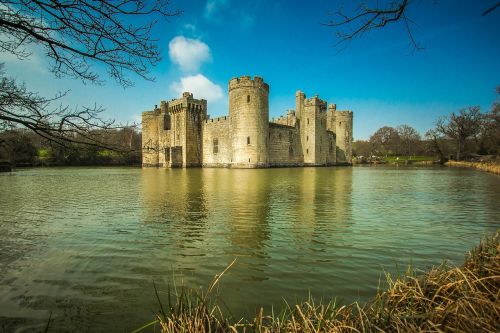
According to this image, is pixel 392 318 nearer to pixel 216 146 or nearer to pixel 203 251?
pixel 203 251

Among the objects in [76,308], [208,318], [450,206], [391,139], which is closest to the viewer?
[208,318]

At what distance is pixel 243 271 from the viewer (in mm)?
3873

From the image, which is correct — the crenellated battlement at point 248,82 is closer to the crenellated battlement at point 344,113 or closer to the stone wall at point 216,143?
the stone wall at point 216,143

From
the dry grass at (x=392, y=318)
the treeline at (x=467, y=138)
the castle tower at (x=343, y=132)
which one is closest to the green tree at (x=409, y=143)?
the treeline at (x=467, y=138)

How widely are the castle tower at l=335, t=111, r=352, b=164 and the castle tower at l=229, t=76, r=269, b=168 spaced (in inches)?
836

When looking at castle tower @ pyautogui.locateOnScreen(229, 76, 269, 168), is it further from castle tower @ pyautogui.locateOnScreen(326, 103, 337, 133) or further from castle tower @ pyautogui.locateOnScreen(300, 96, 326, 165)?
castle tower @ pyautogui.locateOnScreen(326, 103, 337, 133)

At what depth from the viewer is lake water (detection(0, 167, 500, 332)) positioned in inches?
121

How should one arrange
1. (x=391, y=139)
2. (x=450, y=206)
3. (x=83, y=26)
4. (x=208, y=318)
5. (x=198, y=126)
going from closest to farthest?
(x=208, y=318), (x=83, y=26), (x=450, y=206), (x=198, y=126), (x=391, y=139)

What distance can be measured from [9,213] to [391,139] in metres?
90.4

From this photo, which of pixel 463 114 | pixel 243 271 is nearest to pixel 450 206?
pixel 243 271

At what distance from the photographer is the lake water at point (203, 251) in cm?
308

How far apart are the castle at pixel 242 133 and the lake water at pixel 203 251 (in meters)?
24.1

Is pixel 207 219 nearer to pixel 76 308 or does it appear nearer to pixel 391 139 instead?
pixel 76 308

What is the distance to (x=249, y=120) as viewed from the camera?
32156 millimetres
